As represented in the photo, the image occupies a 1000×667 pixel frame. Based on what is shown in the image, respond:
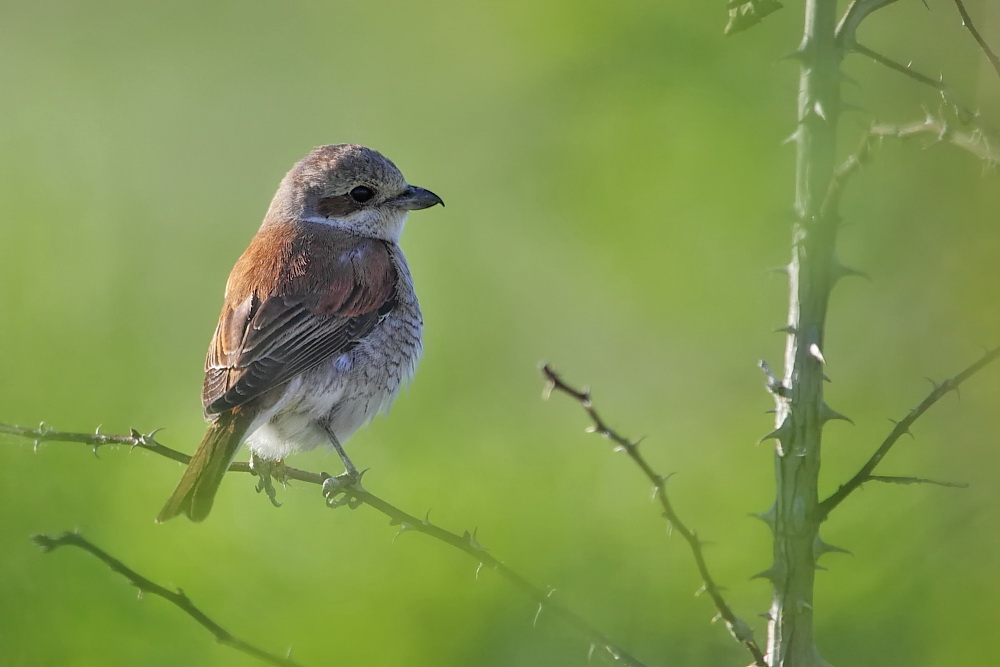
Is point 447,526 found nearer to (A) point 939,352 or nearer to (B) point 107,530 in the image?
(B) point 107,530

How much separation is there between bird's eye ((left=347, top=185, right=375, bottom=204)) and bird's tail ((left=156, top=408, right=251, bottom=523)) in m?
1.28

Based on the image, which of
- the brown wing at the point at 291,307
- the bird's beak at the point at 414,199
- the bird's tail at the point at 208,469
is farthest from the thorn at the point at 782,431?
the bird's beak at the point at 414,199

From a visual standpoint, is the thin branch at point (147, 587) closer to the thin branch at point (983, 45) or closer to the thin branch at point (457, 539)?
the thin branch at point (457, 539)

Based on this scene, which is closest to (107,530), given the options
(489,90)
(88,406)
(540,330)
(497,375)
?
(88,406)

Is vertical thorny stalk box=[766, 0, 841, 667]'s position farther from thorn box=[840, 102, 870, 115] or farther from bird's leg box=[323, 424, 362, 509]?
bird's leg box=[323, 424, 362, 509]

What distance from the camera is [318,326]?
12.9ft

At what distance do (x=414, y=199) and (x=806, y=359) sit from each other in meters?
2.70

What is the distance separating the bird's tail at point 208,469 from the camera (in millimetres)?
3199

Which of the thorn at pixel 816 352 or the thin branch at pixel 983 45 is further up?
the thin branch at pixel 983 45

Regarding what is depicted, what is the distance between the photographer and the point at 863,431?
14.4 ft

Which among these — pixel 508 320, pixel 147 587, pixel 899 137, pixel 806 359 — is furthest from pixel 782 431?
pixel 508 320

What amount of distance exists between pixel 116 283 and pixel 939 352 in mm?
4070

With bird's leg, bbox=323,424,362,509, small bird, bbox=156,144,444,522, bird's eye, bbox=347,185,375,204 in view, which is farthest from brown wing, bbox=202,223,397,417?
bird's leg, bbox=323,424,362,509

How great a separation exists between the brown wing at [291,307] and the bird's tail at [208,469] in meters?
0.06
